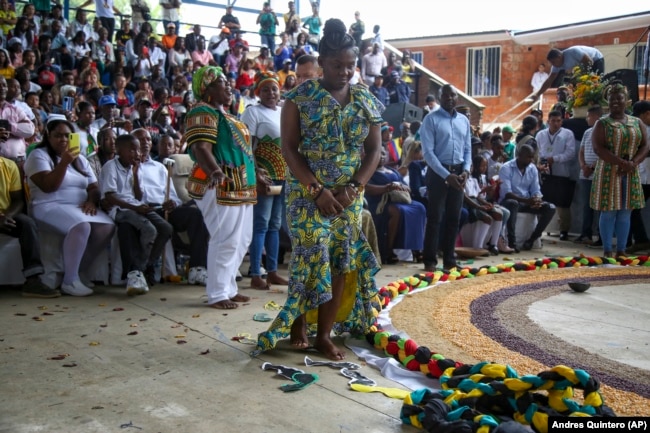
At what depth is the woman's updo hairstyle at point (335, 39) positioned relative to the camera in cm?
370

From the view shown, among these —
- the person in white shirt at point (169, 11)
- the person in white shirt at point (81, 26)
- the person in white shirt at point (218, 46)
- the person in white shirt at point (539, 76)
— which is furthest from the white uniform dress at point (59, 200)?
the person in white shirt at point (539, 76)

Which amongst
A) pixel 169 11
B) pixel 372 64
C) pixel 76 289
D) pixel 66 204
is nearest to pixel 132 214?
pixel 66 204

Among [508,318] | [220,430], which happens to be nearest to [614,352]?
[508,318]

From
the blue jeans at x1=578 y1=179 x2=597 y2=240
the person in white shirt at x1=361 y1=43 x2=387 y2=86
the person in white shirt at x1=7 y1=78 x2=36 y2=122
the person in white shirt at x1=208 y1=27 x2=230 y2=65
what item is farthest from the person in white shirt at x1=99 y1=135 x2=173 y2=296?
the person in white shirt at x1=361 y1=43 x2=387 y2=86

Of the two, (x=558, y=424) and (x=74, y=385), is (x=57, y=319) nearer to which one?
(x=74, y=385)

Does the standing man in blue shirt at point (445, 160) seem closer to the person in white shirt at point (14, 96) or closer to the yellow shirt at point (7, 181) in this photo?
the yellow shirt at point (7, 181)

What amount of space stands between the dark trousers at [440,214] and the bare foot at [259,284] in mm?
2059

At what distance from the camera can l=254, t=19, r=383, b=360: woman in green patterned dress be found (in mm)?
3760

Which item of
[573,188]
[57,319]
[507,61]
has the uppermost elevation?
[507,61]

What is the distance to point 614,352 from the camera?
3.97m

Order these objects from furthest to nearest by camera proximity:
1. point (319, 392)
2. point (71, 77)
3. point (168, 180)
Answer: point (71, 77), point (168, 180), point (319, 392)

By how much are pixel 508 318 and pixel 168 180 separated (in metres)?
3.59

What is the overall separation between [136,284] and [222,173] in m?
1.47

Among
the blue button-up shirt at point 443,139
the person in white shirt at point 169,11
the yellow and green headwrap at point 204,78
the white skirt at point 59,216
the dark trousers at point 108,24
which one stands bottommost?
the white skirt at point 59,216
